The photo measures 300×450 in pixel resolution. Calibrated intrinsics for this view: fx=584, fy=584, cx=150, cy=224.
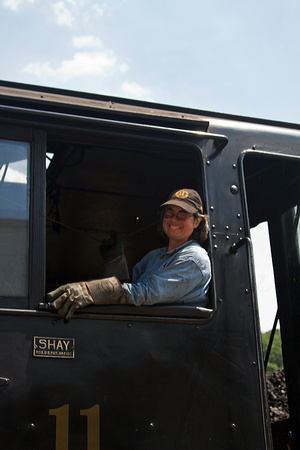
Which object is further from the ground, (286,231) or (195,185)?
(195,185)

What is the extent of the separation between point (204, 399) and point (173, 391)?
0.15 meters

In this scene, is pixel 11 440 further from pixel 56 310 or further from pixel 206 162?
pixel 206 162

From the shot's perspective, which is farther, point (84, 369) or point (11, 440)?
point (84, 369)

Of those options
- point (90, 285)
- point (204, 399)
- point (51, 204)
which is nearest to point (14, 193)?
point (90, 285)

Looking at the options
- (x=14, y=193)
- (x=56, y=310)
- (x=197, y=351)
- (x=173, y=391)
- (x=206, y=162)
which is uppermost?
(x=206, y=162)

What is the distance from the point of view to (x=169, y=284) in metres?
2.81

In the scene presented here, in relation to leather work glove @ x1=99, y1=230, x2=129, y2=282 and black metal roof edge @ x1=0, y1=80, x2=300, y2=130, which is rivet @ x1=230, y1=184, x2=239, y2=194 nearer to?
black metal roof edge @ x1=0, y1=80, x2=300, y2=130

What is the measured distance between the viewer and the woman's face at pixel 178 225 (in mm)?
3129

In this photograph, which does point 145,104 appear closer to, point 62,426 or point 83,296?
point 83,296

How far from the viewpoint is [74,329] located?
2584mm

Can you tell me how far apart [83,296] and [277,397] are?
97.3 inches

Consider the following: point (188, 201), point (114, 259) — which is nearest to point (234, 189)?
point (188, 201)

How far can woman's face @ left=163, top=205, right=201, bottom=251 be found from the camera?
3.13 metres

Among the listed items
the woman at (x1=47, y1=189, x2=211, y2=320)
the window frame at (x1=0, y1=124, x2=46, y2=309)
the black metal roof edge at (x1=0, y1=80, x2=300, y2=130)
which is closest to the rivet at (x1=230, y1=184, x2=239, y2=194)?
the woman at (x1=47, y1=189, x2=211, y2=320)
